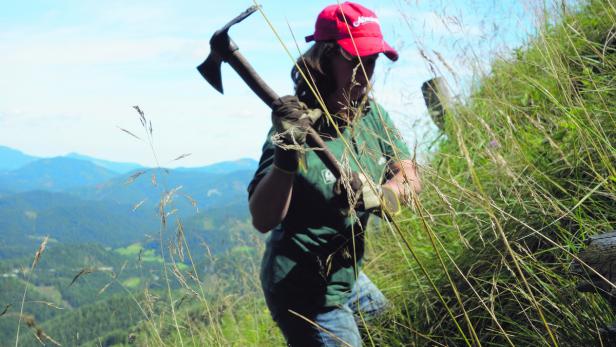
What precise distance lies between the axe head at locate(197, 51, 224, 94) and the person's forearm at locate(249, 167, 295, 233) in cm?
55

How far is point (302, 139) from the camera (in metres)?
1.85

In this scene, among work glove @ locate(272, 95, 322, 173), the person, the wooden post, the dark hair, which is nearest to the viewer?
work glove @ locate(272, 95, 322, 173)

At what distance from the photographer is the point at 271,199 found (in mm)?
2115

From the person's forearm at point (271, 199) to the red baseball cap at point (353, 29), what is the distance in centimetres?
64

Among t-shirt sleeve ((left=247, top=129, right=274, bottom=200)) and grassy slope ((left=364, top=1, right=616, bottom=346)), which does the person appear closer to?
t-shirt sleeve ((left=247, top=129, right=274, bottom=200))

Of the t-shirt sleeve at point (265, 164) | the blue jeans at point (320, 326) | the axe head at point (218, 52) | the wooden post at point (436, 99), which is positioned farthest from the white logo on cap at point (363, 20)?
the wooden post at point (436, 99)

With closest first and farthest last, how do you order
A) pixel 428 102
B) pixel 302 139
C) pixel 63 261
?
1. pixel 302 139
2. pixel 428 102
3. pixel 63 261

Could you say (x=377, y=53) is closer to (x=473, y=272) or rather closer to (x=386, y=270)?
(x=473, y=272)

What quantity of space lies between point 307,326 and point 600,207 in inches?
46.4

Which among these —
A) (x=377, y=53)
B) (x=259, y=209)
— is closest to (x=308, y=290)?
(x=259, y=209)

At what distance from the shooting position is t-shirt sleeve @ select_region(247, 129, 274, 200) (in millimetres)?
2262

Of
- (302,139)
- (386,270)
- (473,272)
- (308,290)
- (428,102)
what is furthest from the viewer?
(428,102)

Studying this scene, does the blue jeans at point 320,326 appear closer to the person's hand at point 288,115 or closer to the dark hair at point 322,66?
the person's hand at point 288,115

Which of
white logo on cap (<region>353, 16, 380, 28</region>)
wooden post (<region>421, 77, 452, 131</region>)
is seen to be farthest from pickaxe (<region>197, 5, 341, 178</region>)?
wooden post (<region>421, 77, 452, 131</region>)
